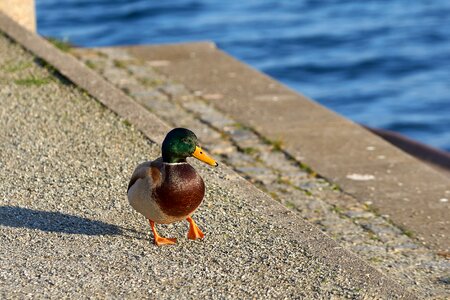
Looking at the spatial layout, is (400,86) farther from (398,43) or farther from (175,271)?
(175,271)

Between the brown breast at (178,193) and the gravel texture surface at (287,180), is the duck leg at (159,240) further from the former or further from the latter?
the gravel texture surface at (287,180)

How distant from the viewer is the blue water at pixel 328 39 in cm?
1568

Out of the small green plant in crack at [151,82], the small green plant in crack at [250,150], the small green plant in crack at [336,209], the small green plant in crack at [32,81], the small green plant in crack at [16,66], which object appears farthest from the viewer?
the small green plant in crack at [151,82]

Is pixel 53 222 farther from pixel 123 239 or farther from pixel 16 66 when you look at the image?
pixel 16 66

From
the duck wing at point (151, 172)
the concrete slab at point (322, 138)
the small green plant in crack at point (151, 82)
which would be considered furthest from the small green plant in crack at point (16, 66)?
the duck wing at point (151, 172)

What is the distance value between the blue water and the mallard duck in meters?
9.32

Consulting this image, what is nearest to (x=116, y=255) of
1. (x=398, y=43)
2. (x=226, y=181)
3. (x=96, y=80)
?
(x=226, y=181)

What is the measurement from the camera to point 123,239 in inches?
Answer: 200

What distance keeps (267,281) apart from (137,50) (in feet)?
20.1

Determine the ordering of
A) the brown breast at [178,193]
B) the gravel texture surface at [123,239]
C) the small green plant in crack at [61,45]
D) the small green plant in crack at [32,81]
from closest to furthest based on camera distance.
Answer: the gravel texture surface at [123,239] < the brown breast at [178,193] < the small green plant in crack at [32,81] < the small green plant in crack at [61,45]

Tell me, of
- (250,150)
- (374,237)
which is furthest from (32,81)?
(374,237)

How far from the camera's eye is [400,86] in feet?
55.2

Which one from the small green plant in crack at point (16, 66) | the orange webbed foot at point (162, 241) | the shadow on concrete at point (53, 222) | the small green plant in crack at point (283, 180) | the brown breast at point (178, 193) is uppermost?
the brown breast at point (178, 193)

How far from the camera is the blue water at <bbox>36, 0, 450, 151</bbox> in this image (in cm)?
1568
